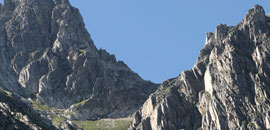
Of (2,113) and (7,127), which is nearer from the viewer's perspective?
(7,127)

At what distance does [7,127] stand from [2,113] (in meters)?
15.9

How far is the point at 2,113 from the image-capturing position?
184 metres

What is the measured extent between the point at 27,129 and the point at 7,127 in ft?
74.3

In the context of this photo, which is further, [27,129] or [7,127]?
[27,129]

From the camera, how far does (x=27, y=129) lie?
192m

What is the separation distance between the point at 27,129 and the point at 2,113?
13.0 m
